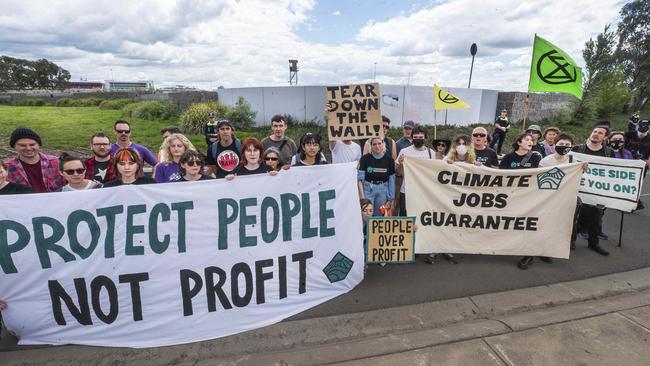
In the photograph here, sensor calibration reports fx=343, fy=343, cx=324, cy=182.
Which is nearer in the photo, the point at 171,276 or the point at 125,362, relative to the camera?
the point at 125,362

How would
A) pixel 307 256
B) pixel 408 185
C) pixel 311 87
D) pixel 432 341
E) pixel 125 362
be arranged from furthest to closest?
pixel 311 87, pixel 408 185, pixel 307 256, pixel 432 341, pixel 125 362

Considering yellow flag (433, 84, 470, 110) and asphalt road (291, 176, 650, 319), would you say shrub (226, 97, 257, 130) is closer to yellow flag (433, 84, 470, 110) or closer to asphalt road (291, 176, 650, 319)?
yellow flag (433, 84, 470, 110)

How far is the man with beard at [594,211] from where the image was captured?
483cm

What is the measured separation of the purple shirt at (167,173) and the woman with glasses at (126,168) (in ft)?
1.45

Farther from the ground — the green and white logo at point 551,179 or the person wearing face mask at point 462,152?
the person wearing face mask at point 462,152

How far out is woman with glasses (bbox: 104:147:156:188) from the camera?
335cm

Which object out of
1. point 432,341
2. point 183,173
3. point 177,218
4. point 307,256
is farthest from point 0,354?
point 432,341

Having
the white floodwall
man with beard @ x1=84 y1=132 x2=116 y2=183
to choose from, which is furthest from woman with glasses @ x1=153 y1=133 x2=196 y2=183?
the white floodwall

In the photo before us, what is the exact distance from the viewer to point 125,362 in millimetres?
2818

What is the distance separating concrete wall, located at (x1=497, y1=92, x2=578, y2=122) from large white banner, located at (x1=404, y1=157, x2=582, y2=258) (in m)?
15.8

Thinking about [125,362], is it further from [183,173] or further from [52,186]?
[52,186]

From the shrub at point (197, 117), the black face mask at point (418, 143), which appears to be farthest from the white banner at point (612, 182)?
the shrub at point (197, 117)

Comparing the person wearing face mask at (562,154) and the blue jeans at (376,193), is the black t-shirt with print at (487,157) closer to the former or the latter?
the person wearing face mask at (562,154)

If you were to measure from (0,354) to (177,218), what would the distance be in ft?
5.89
